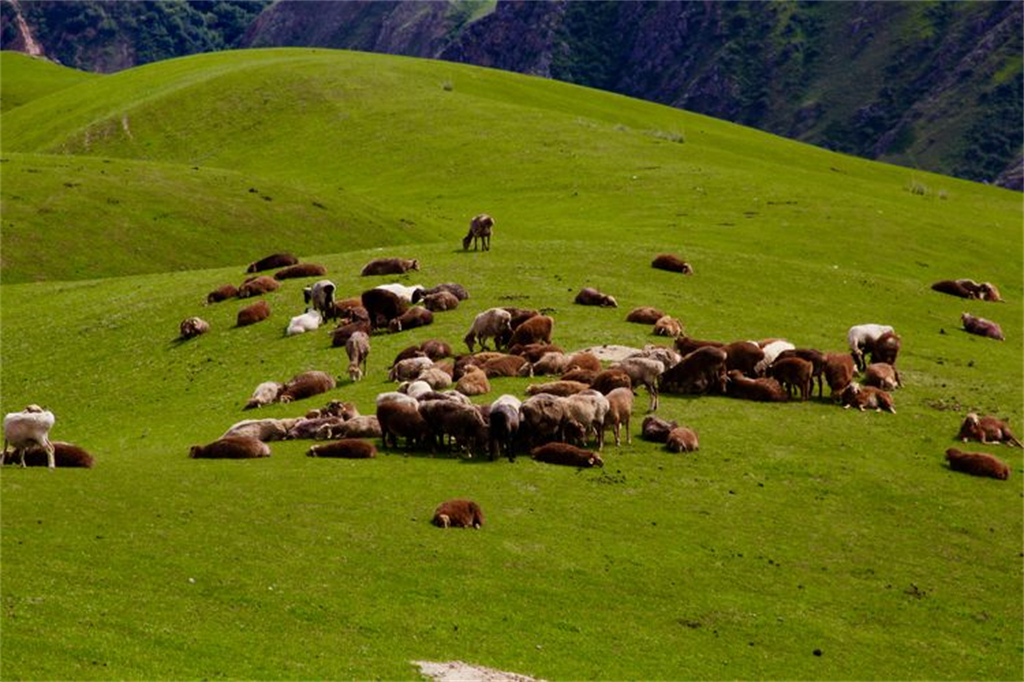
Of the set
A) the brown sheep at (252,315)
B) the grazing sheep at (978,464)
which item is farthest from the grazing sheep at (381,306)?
the grazing sheep at (978,464)

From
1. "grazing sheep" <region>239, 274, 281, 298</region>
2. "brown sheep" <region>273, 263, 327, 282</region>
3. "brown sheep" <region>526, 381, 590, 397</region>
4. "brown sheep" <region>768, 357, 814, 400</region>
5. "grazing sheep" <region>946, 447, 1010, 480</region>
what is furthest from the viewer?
"brown sheep" <region>273, 263, 327, 282</region>

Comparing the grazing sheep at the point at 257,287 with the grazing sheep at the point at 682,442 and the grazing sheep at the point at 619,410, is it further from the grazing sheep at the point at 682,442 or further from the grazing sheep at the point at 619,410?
the grazing sheep at the point at 682,442

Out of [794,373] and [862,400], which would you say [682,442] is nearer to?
[794,373]

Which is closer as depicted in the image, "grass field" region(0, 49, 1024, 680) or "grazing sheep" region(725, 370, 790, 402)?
"grass field" region(0, 49, 1024, 680)

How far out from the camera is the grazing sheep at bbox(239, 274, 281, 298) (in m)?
50.1

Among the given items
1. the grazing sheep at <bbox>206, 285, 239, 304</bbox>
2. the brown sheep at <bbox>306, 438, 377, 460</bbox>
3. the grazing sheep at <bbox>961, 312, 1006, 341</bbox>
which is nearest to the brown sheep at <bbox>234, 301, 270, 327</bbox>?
the grazing sheep at <bbox>206, 285, 239, 304</bbox>

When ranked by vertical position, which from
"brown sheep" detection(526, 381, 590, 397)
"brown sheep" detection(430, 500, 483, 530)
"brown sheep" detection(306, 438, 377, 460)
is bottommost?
"brown sheep" detection(306, 438, 377, 460)

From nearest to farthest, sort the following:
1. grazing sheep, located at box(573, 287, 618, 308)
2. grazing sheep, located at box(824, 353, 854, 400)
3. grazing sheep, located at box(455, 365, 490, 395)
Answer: grazing sheep, located at box(455, 365, 490, 395), grazing sheep, located at box(824, 353, 854, 400), grazing sheep, located at box(573, 287, 618, 308)

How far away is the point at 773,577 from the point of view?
24.3 m

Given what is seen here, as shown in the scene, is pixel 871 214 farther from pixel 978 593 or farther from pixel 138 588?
pixel 138 588

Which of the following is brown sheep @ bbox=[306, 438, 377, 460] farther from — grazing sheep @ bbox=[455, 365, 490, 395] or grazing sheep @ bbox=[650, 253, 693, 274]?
grazing sheep @ bbox=[650, 253, 693, 274]

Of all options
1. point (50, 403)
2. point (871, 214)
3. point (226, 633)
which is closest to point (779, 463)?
point (226, 633)

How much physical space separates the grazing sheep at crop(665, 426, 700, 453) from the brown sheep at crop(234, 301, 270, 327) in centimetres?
2075

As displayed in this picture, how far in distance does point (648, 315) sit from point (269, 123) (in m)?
71.2
